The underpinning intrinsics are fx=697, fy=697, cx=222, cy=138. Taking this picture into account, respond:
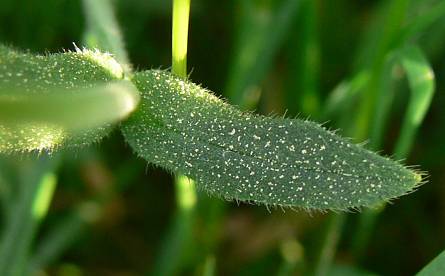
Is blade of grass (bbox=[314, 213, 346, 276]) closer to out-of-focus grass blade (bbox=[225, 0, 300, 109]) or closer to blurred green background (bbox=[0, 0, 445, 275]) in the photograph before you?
blurred green background (bbox=[0, 0, 445, 275])

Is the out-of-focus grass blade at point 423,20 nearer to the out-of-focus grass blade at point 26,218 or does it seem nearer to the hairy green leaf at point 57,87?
the hairy green leaf at point 57,87

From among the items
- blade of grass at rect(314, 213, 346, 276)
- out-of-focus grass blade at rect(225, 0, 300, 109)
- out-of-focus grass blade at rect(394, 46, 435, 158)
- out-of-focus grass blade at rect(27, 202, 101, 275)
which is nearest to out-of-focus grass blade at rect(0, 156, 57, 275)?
out-of-focus grass blade at rect(27, 202, 101, 275)

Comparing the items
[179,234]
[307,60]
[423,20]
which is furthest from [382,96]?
[179,234]

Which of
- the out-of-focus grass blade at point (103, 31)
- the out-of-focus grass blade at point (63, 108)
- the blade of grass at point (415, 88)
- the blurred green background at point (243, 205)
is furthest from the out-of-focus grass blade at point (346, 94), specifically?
the out-of-focus grass blade at point (63, 108)

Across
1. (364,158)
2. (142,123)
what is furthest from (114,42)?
(364,158)

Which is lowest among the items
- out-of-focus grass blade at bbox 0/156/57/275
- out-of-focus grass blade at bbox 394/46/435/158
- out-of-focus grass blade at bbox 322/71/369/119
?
out-of-focus grass blade at bbox 0/156/57/275

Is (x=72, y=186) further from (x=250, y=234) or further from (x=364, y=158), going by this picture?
(x=364, y=158)
